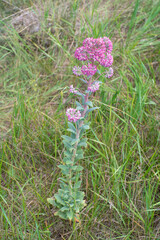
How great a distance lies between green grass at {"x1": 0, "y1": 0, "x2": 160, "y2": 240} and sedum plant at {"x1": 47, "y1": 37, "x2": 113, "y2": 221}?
0.40 feet

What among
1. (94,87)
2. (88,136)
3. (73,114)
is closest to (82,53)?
(94,87)

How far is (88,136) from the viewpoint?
2.32 meters

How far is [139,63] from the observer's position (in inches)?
106

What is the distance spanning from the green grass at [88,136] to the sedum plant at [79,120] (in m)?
0.12

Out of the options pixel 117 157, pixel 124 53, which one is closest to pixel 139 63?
pixel 124 53

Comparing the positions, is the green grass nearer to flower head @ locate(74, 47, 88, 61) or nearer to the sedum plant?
the sedum plant

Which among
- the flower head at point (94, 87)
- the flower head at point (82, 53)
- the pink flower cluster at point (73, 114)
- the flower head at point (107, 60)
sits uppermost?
the flower head at point (82, 53)

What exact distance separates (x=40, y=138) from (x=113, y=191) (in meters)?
0.91

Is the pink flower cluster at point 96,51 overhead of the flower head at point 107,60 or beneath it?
overhead

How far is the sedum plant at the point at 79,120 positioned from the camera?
147 cm

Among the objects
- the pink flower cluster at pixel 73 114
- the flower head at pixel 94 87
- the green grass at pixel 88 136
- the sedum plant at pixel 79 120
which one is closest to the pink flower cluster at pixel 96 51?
the sedum plant at pixel 79 120

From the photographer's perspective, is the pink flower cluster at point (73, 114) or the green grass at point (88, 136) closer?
the pink flower cluster at point (73, 114)

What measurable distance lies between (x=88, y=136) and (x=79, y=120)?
739 mm

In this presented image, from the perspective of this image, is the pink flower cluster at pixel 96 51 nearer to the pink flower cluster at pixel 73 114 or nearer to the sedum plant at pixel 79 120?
the sedum plant at pixel 79 120
